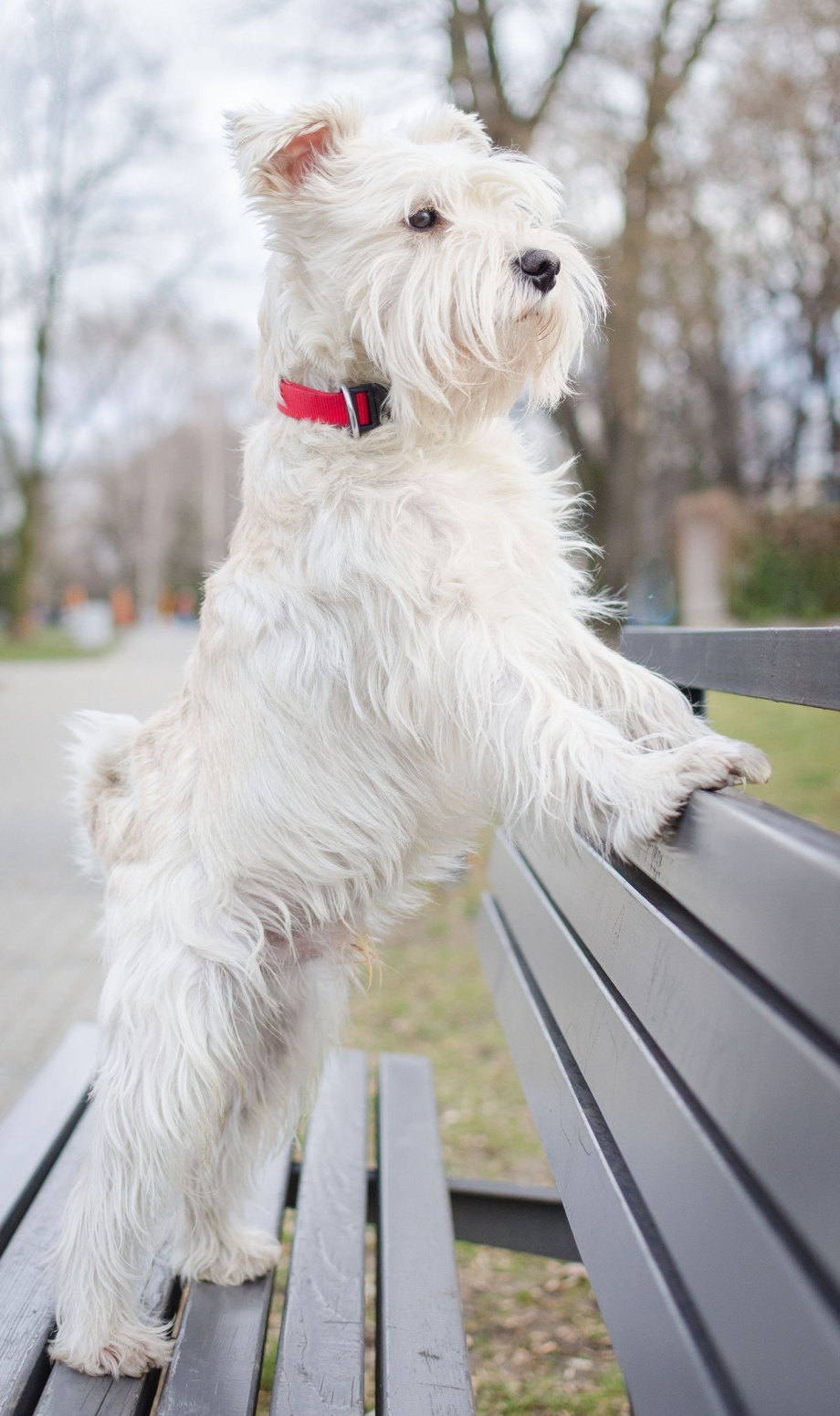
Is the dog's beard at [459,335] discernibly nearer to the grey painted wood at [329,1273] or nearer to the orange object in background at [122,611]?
the grey painted wood at [329,1273]

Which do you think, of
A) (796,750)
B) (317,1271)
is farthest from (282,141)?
(796,750)

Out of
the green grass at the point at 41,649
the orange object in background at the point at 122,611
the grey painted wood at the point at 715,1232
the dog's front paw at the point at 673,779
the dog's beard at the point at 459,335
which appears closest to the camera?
the grey painted wood at the point at 715,1232

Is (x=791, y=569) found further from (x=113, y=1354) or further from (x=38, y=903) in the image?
(x=113, y=1354)

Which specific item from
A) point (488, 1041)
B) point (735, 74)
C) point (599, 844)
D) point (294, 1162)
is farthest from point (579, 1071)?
point (735, 74)

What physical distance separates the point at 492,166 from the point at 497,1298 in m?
2.96

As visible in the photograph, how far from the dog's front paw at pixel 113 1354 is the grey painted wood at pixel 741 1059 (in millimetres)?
1123

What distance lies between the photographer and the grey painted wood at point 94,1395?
1865mm

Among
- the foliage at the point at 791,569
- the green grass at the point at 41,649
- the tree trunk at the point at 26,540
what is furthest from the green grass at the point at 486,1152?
the tree trunk at the point at 26,540

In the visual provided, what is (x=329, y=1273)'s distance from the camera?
7.22 ft

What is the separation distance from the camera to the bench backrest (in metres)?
0.92

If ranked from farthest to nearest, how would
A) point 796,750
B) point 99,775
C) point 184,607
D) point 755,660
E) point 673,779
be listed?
point 184,607 < point 796,750 < point 99,775 < point 755,660 < point 673,779

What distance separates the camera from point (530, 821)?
1.97 metres

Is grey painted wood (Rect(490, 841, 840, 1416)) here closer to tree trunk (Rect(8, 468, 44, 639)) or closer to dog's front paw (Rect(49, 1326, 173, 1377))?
dog's front paw (Rect(49, 1326, 173, 1377))

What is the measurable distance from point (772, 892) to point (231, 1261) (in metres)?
1.72
